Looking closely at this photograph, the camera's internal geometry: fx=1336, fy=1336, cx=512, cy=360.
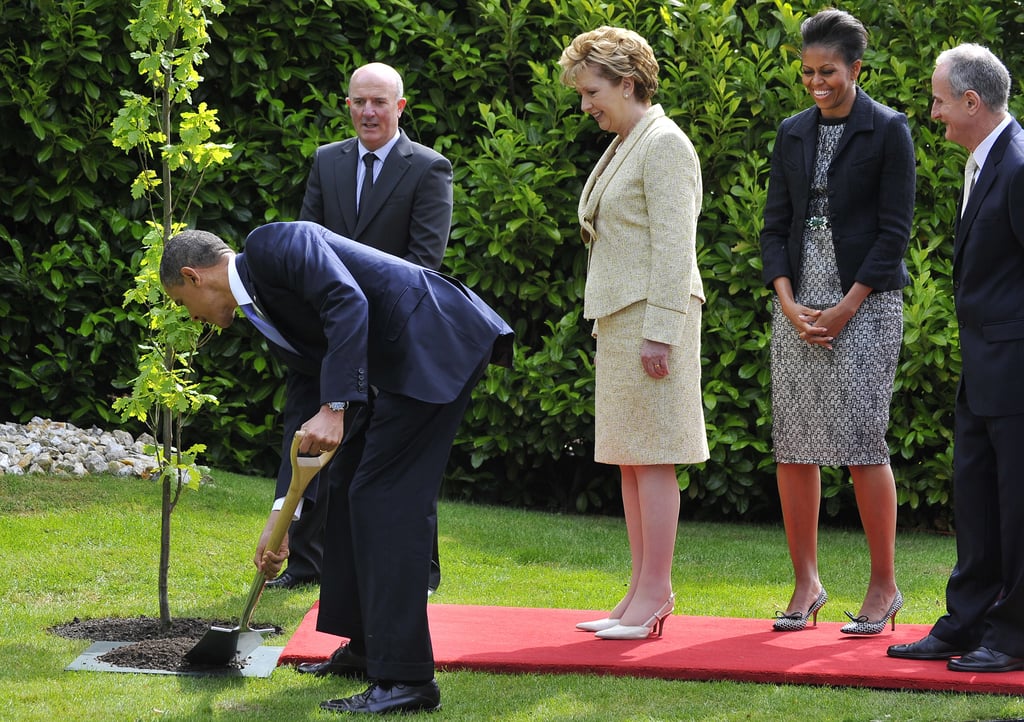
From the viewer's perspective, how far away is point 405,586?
13.5ft

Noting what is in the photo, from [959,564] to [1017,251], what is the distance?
3.68 ft

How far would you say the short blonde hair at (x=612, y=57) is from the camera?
4.95 metres

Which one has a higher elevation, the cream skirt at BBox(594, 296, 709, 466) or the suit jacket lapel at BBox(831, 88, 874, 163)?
the suit jacket lapel at BBox(831, 88, 874, 163)

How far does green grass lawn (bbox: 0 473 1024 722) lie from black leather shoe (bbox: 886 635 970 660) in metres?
0.37

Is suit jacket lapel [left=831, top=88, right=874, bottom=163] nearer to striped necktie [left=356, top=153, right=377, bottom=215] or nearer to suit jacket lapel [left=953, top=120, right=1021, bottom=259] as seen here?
suit jacket lapel [left=953, top=120, right=1021, bottom=259]

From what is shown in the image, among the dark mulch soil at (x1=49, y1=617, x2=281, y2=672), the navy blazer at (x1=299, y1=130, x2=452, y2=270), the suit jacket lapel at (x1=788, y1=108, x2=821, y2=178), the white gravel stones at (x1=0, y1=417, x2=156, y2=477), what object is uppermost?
the suit jacket lapel at (x1=788, y1=108, x2=821, y2=178)

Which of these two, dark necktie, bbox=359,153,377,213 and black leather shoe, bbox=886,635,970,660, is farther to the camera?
dark necktie, bbox=359,153,377,213

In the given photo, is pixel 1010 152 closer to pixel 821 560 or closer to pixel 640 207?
pixel 640 207

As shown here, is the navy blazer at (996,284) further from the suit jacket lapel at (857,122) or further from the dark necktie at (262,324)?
the dark necktie at (262,324)

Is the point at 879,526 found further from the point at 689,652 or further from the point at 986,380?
the point at 689,652

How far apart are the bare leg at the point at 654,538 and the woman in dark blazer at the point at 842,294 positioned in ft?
1.76

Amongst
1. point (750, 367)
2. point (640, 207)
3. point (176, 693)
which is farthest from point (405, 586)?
point (750, 367)

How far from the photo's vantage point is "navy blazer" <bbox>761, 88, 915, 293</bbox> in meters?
5.02

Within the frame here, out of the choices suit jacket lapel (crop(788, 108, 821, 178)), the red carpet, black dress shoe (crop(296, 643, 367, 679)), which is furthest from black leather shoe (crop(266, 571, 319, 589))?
suit jacket lapel (crop(788, 108, 821, 178))
